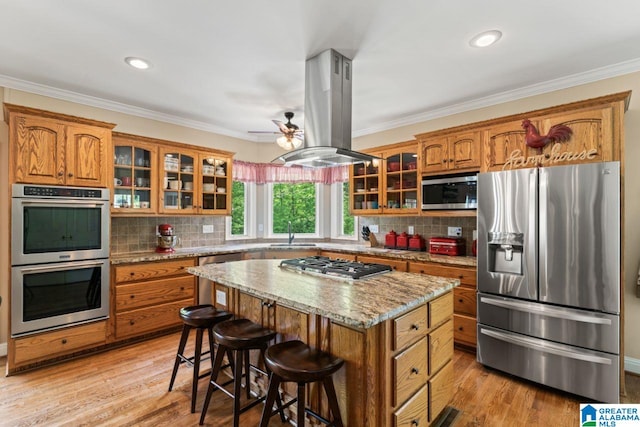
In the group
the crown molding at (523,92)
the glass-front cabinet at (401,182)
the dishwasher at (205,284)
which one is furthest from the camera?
the glass-front cabinet at (401,182)

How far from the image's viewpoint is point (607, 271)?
2238 millimetres

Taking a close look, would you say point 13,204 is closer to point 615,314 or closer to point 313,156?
point 313,156

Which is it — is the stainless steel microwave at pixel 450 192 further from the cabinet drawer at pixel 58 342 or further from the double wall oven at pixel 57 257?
the cabinet drawer at pixel 58 342

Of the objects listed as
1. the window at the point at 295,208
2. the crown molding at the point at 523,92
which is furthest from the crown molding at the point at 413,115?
the window at the point at 295,208

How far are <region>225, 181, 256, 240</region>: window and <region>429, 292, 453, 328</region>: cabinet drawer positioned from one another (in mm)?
3606

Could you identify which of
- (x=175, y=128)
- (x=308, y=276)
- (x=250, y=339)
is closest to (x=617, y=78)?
(x=308, y=276)

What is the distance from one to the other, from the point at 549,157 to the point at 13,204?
4724 millimetres

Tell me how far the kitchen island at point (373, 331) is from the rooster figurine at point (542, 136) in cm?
169

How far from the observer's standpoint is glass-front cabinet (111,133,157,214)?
140 inches

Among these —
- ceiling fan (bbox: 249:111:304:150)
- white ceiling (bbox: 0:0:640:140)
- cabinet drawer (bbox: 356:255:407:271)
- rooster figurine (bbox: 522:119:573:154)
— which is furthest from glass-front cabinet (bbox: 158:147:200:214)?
rooster figurine (bbox: 522:119:573:154)

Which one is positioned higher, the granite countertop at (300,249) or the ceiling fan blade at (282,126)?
the ceiling fan blade at (282,126)

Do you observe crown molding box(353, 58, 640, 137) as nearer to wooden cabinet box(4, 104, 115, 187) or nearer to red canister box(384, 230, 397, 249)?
red canister box(384, 230, 397, 249)

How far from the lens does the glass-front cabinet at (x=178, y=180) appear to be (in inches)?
153

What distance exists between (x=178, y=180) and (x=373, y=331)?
3.41 metres
